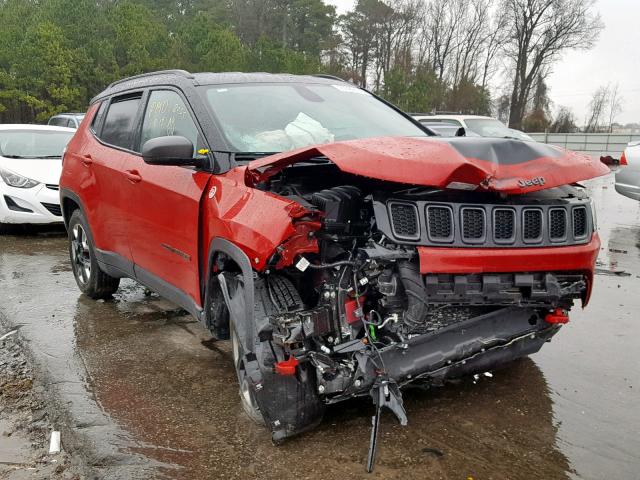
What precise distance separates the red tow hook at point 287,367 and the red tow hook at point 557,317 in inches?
51.0

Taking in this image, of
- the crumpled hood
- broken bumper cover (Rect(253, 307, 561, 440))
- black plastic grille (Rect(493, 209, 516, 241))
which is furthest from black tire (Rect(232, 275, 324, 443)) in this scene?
black plastic grille (Rect(493, 209, 516, 241))

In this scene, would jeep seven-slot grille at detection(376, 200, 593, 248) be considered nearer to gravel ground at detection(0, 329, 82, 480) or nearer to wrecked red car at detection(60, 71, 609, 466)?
wrecked red car at detection(60, 71, 609, 466)

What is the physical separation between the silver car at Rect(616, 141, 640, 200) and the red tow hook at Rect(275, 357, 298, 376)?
779cm

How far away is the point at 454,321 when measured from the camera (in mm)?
3002

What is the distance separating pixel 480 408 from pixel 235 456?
4.61ft

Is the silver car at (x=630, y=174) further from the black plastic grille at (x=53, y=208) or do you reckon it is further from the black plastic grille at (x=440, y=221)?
the black plastic grille at (x=53, y=208)

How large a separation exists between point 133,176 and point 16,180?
18.4ft

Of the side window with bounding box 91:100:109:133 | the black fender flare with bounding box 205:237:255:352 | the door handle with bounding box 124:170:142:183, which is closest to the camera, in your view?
the black fender flare with bounding box 205:237:255:352

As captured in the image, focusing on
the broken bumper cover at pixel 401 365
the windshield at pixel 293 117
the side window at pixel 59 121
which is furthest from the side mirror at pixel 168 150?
the side window at pixel 59 121

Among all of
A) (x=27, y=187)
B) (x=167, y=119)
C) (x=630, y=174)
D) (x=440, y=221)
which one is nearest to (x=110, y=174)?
(x=167, y=119)

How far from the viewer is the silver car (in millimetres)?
9016

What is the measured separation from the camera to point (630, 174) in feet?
29.8

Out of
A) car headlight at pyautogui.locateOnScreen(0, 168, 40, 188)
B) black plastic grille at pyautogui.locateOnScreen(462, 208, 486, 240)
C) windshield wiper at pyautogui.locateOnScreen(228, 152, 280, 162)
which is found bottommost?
car headlight at pyautogui.locateOnScreen(0, 168, 40, 188)

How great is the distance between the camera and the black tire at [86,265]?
18.3 ft
